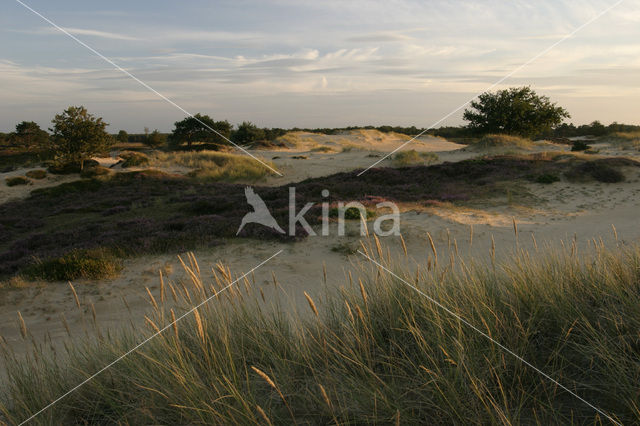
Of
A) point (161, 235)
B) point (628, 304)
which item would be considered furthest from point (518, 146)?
point (628, 304)

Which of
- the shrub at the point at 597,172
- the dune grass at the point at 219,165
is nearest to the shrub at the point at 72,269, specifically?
the shrub at the point at 597,172

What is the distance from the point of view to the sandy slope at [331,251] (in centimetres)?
682

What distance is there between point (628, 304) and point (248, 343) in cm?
336

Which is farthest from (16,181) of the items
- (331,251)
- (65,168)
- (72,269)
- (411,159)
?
(411,159)

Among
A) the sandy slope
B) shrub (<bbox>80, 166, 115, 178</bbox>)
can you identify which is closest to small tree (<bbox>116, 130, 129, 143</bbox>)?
shrub (<bbox>80, 166, 115, 178</bbox>)

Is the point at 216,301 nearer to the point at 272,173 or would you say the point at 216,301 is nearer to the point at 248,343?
the point at 248,343

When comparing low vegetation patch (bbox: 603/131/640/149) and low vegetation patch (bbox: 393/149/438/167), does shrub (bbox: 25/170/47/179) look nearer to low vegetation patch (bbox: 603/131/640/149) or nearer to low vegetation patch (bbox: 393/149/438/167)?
low vegetation patch (bbox: 393/149/438/167)

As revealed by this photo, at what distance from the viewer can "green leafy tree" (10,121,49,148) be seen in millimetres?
52188

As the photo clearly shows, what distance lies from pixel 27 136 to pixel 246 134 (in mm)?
30099

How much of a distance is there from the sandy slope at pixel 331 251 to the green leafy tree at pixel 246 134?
145 feet

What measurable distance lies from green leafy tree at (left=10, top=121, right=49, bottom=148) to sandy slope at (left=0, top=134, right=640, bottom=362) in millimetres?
56205

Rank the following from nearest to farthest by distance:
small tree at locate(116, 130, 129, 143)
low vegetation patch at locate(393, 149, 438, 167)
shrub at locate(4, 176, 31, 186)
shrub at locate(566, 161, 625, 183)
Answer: shrub at locate(566, 161, 625, 183) < shrub at locate(4, 176, 31, 186) < low vegetation patch at locate(393, 149, 438, 167) < small tree at locate(116, 130, 129, 143)

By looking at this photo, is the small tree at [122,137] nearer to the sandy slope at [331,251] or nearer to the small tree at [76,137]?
the small tree at [76,137]

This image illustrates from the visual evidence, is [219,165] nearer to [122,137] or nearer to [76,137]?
[76,137]
